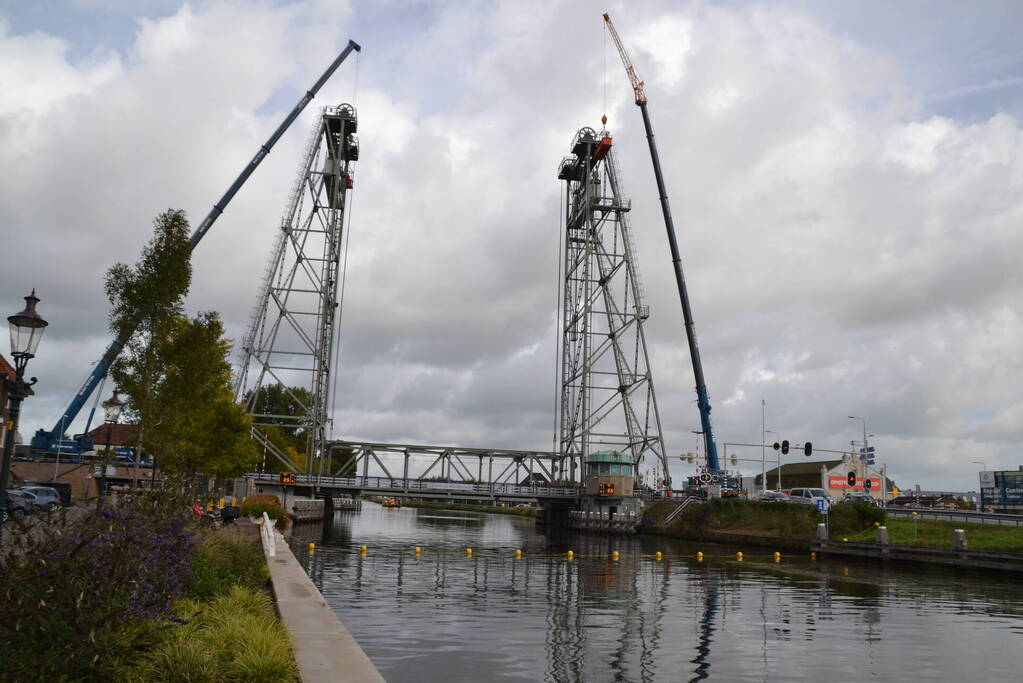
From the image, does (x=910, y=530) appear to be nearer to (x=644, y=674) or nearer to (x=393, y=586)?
(x=393, y=586)

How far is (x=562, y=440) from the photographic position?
87875 millimetres

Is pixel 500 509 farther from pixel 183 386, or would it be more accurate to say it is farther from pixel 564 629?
pixel 564 629

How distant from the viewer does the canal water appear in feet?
55.2

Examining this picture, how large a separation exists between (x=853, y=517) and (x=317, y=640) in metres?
50.3

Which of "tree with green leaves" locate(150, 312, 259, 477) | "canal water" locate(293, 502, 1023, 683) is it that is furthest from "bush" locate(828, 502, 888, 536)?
"tree with green leaves" locate(150, 312, 259, 477)

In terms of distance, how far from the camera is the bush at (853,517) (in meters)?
54.3

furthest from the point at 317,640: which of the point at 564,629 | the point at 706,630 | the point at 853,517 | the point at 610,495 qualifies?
the point at 610,495

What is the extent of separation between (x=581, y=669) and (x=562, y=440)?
72.0 metres

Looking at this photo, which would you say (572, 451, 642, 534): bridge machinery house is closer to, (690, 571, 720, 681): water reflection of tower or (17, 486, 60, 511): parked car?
(690, 571, 720, 681): water reflection of tower

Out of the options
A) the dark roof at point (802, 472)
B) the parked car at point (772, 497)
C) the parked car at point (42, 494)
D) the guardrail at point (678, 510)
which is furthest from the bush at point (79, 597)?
the dark roof at point (802, 472)

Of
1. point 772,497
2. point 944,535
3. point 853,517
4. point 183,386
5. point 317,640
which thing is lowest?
point 944,535

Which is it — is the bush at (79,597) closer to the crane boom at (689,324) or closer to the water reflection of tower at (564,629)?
the water reflection of tower at (564,629)

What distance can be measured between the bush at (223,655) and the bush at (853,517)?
163ft

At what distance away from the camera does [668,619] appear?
2353cm
